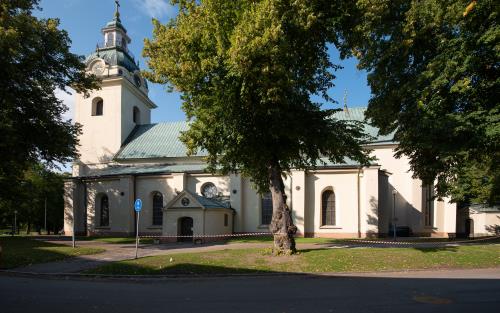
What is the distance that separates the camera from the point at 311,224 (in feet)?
102

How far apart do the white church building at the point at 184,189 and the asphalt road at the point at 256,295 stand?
14.4m

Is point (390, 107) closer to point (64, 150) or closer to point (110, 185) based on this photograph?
point (64, 150)

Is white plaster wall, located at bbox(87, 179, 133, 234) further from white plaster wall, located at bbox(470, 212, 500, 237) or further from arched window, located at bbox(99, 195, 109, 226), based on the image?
white plaster wall, located at bbox(470, 212, 500, 237)

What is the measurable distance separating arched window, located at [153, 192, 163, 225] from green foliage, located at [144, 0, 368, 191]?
17.5 m

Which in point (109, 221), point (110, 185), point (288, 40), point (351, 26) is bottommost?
point (109, 221)

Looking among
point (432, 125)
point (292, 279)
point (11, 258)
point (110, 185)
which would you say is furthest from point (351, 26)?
point (110, 185)

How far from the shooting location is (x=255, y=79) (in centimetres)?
1430

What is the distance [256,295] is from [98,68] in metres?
35.2

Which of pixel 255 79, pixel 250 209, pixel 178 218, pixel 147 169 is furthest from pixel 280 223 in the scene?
pixel 147 169

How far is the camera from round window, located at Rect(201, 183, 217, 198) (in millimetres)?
33562

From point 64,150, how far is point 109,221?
11.7m

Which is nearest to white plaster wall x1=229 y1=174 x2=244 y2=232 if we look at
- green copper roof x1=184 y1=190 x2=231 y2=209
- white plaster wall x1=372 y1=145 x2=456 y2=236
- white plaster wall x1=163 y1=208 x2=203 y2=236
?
green copper roof x1=184 y1=190 x2=231 y2=209

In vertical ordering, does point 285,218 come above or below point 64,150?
below

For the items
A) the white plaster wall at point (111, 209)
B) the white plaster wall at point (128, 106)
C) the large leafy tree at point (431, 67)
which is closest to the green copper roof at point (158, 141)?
the white plaster wall at point (128, 106)
